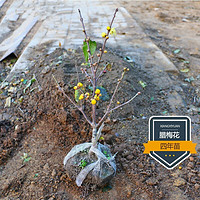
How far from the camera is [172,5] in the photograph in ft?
27.0

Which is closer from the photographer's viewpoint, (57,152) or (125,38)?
(57,152)

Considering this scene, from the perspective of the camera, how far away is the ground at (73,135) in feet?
6.52

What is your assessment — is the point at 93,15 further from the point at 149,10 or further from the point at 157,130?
the point at 157,130

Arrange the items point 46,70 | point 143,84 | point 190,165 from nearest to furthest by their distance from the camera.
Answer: point 190,165 < point 46,70 < point 143,84

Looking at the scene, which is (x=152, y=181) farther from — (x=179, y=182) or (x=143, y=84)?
(x=143, y=84)

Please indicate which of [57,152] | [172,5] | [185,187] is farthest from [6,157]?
[172,5]

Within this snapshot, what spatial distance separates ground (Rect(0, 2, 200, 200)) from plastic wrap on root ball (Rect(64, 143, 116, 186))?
0.44 ft

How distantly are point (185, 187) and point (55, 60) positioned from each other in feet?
8.84

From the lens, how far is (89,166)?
1866mm

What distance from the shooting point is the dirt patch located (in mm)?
1984

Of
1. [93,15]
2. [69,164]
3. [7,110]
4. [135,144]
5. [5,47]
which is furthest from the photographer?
[93,15]

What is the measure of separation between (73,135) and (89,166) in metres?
0.68

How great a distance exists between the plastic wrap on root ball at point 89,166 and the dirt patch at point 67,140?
12 centimetres

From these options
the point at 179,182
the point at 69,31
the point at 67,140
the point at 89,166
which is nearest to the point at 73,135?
the point at 67,140
